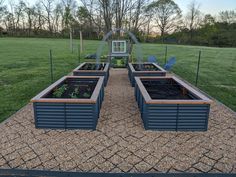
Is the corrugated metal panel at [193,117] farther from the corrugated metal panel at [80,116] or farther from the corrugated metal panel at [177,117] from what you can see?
the corrugated metal panel at [80,116]

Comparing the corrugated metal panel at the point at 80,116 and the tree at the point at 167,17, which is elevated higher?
the tree at the point at 167,17

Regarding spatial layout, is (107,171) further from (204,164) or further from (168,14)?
(168,14)

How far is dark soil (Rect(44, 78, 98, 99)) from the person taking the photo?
4109mm

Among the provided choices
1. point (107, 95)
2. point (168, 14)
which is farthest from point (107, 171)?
point (168, 14)

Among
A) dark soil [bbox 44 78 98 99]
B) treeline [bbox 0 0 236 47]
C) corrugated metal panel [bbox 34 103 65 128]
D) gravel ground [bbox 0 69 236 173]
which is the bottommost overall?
gravel ground [bbox 0 69 236 173]

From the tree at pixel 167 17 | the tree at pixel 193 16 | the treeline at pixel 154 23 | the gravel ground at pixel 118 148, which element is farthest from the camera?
the tree at pixel 193 16

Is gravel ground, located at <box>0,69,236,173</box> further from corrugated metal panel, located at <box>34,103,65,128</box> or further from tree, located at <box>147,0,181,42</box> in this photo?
tree, located at <box>147,0,181,42</box>

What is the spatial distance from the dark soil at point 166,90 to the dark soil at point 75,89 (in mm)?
1357

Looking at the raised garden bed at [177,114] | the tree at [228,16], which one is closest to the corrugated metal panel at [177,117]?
the raised garden bed at [177,114]

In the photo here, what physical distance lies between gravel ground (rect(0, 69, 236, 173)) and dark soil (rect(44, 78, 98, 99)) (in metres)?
A: 0.63

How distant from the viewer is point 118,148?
2.86 meters

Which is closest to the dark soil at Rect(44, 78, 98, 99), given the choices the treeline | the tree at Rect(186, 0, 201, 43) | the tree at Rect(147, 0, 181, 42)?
the treeline

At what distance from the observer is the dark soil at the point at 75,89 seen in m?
4.11

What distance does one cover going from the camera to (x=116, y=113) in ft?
13.7
